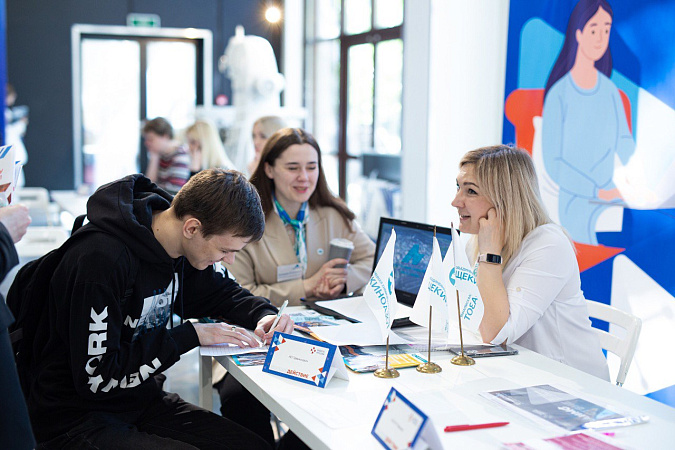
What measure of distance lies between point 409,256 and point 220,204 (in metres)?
0.84

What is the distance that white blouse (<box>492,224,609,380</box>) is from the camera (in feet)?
6.52

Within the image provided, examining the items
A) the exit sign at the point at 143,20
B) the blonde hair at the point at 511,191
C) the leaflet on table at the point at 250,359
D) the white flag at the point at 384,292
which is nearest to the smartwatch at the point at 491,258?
the blonde hair at the point at 511,191

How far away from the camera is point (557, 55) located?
3.18 meters

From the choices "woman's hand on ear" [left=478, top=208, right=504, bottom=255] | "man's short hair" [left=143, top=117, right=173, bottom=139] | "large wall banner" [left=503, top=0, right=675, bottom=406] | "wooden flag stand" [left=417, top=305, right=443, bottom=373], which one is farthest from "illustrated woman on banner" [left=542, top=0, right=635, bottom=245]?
"man's short hair" [left=143, top=117, right=173, bottom=139]

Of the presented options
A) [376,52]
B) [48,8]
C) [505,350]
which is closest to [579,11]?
[505,350]

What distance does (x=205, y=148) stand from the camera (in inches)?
225

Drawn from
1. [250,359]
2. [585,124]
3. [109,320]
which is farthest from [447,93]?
[109,320]

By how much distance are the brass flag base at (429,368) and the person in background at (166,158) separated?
12.2ft

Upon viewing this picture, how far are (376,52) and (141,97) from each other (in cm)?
329

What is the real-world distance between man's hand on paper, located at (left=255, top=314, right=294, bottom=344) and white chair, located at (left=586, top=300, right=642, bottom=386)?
0.97 meters

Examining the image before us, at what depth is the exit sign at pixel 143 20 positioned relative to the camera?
27.3 feet

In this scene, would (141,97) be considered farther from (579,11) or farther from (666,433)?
(666,433)

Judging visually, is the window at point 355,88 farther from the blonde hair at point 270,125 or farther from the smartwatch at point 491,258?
the smartwatch at point 491,258

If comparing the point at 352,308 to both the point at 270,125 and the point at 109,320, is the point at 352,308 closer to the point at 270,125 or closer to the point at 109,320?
the point at 109,320
